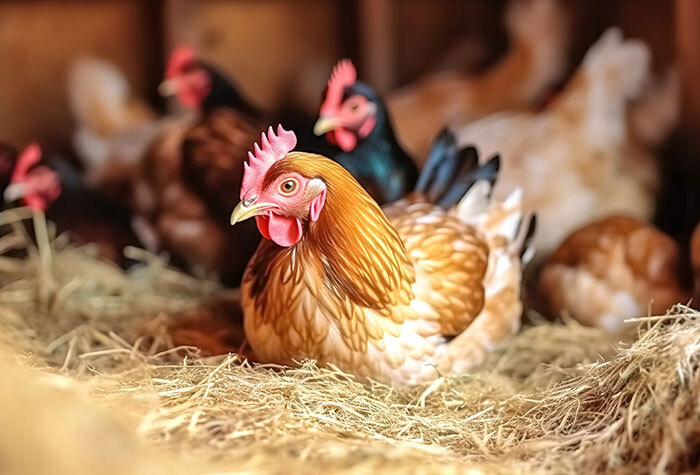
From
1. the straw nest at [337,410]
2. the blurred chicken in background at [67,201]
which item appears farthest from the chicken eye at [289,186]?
the blurred chicken in background at [67,201]

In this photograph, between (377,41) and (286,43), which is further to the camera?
(286,43)

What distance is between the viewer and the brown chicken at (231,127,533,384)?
1.56 meters

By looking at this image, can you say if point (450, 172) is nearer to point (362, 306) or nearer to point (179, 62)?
point (362, 306)

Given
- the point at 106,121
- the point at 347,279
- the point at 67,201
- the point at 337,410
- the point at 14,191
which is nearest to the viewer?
the point at 337,410

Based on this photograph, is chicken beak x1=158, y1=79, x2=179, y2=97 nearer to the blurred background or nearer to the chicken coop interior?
the chicken coop interior

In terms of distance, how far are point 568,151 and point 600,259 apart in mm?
488

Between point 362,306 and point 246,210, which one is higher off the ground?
point 246,210

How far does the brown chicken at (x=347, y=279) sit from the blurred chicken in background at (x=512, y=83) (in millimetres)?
1133

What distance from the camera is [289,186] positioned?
154 cm

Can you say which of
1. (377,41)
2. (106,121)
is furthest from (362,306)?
(106,121)

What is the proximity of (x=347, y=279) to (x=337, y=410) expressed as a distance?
279mm

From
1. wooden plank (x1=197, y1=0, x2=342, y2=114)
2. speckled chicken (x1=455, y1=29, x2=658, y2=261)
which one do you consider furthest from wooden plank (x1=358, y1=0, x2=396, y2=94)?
speckled chicken (x1=455, y1=29, x2=658, y2=261)

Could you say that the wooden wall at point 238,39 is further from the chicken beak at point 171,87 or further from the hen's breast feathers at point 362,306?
the hen's breast feathers at point 362,306

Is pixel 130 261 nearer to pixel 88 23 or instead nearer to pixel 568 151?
pixel 88 23
